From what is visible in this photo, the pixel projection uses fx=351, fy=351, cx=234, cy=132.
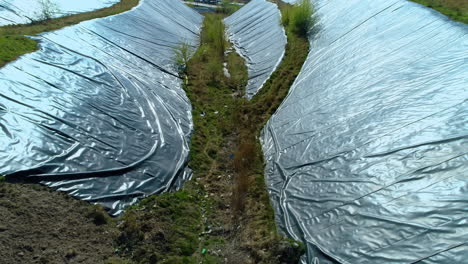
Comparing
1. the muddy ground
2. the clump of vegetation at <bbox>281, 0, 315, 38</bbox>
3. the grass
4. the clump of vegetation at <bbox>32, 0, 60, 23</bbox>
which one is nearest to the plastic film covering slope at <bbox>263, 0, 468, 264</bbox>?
the grass

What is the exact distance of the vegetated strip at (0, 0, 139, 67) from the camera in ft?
25.4

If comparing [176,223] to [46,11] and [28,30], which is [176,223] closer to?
[28,30]

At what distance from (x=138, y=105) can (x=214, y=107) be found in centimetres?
232

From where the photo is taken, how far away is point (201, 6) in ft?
80.7

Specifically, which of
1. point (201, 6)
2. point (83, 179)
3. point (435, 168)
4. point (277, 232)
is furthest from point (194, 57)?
point (201, 6)

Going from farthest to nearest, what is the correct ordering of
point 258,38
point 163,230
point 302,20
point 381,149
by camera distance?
point 258,38, point 302,20, point 381,149, point 163,230

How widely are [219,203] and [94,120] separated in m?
2.82

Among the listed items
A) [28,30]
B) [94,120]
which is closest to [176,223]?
[94,120]

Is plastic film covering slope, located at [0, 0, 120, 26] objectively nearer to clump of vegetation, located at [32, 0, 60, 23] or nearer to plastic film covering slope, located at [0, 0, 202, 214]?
clump of vegetation, located at [32, 0, 60, 23]

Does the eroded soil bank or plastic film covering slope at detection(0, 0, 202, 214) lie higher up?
plastic film covering slope at detection(0, 0, 202, 214)

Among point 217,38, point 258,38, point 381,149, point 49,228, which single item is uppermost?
point 258,38

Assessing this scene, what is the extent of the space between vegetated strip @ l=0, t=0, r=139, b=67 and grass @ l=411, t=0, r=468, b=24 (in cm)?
979

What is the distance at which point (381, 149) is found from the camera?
5172mm

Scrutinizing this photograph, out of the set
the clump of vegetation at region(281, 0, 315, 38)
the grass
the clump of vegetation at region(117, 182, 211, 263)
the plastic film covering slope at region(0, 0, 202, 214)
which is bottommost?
the clump of vegetation at region(117, 182, 211, 263)
